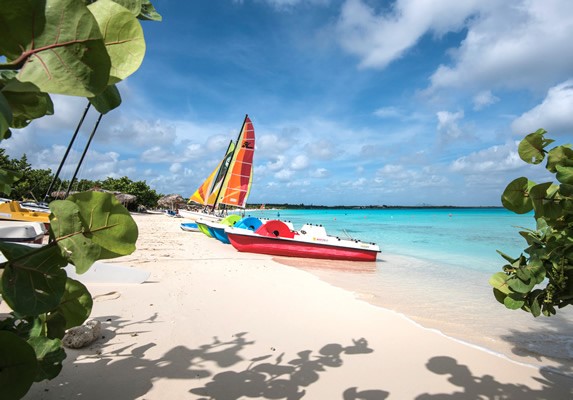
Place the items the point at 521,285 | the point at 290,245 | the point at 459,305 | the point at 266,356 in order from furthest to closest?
the point at 290,245
the point at 459,305
the point at 266,356
the point at 521,285

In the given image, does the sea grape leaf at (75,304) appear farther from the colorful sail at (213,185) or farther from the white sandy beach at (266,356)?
the colorful sail at (213,185)

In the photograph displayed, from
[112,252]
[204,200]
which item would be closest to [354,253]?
[112,252]

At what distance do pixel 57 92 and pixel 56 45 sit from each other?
0.09 meters

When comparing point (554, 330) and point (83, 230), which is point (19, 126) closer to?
point (83, 230)

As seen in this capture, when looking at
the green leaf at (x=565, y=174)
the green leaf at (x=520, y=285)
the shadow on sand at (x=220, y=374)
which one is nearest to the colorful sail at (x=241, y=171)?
the shadow on sand at (x=220, y=374)

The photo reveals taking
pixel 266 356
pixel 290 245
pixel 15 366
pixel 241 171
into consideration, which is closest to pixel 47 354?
pixel 15 366

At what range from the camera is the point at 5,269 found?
732 mm

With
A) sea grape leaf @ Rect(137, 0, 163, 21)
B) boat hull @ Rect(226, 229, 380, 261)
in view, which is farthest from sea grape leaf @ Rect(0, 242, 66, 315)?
boat hull @ Rect(226, 229, 380, 261)

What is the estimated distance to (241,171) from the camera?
2075 cm

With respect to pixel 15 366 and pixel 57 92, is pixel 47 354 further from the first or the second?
pixel 57 92

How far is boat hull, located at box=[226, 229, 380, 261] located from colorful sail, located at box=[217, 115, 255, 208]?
782cm

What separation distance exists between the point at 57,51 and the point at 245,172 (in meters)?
20.5

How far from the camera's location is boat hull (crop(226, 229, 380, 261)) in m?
12.9

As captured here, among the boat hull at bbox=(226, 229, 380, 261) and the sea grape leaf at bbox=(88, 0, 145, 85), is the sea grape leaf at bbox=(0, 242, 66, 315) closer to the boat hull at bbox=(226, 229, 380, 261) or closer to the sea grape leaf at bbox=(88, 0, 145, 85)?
the sea grape leaf at bbox=(88, 0, 145, 85)
